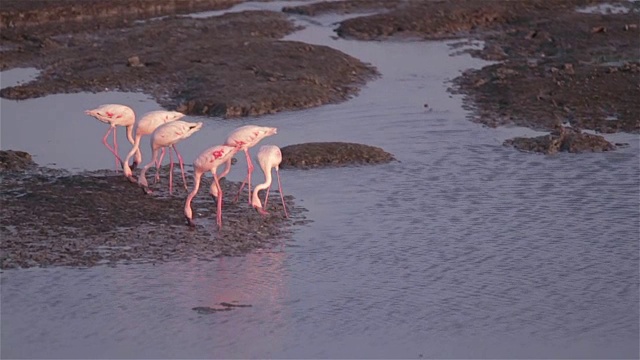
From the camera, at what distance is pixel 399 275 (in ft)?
31.4

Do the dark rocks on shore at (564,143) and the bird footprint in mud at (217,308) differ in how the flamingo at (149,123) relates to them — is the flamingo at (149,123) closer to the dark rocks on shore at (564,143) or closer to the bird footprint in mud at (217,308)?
the bird footprint in mud at (217,308)

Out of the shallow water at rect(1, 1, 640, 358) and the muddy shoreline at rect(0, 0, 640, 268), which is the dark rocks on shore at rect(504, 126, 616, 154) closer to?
the muddy shoreline at rect(0, 0, 640, 268)

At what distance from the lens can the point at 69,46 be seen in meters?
18.5

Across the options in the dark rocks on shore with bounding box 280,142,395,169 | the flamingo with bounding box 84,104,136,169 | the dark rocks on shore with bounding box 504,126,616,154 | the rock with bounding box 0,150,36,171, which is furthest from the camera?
the dark rocks on shore with bounding box 504,126,616,154

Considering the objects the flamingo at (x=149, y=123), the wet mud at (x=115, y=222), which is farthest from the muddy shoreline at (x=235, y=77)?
the flamingo at (x=149, y=123)

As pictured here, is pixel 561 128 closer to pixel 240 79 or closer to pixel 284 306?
pixel 240 79

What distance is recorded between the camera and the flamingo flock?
10898 mm

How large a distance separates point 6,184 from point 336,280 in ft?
13.1

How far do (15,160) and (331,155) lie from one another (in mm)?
3211

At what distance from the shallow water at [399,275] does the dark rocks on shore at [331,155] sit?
0.18 meters

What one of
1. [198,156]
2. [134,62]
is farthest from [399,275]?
[134,62]

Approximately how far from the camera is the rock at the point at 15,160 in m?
12.3

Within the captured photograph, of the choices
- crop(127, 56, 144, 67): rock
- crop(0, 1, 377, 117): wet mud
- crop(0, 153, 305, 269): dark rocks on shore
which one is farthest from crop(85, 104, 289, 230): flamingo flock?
crop(127, 56, 144, 67): rock

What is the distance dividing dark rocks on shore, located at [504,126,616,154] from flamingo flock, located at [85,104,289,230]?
279 centimetres
